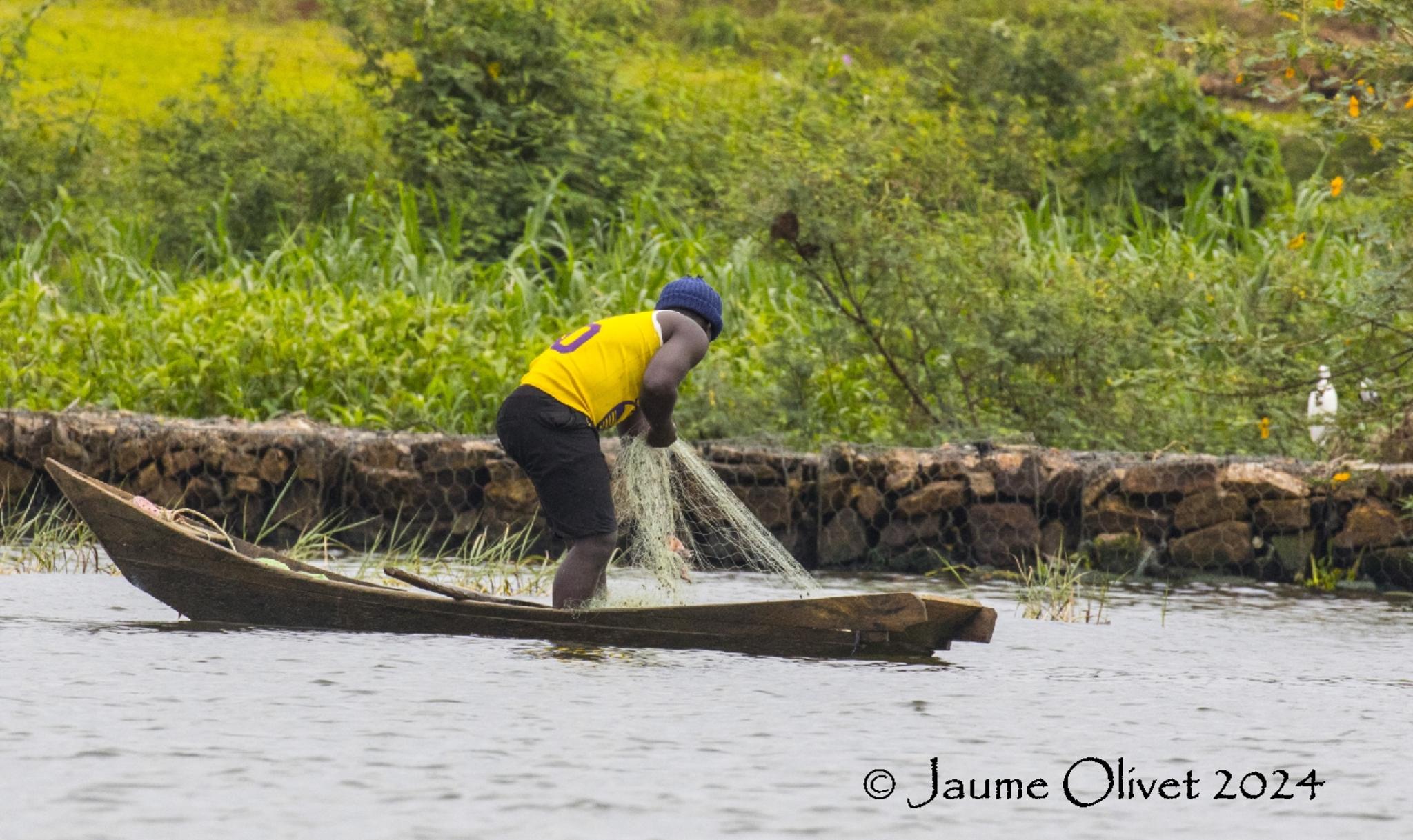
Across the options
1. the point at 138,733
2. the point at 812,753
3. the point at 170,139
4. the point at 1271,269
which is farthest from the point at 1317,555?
the point at 170,139

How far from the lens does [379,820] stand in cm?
477

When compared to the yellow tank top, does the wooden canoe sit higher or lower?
lower

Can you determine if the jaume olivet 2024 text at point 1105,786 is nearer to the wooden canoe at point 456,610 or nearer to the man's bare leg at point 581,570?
the wooden canoe at point 456,610

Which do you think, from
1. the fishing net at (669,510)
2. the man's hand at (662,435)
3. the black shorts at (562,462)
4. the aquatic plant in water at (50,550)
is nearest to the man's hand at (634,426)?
the fishing net at (669,510)

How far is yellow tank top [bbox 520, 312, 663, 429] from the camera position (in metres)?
7.61

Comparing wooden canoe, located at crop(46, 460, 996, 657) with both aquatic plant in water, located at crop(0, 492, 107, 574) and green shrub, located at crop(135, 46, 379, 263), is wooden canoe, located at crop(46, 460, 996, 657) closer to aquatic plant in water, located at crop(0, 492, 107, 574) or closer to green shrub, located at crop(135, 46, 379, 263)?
aquatic plant in water, located at crop(0, 492, 107, 574)

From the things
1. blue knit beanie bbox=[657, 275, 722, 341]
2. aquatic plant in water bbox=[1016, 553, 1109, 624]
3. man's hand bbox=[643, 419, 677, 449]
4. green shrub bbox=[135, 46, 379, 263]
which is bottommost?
aquatic plant in water bbox=[1016, 553, 1109, 624]

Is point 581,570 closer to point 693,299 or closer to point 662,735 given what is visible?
point 693,299


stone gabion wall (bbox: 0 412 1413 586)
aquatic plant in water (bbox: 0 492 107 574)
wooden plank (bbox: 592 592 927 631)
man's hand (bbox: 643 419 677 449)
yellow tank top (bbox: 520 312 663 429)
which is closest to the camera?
wooden plank (bbox: 592 592 927 631)

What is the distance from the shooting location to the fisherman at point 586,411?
7.54 metres

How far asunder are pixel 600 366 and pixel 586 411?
7.6 inches

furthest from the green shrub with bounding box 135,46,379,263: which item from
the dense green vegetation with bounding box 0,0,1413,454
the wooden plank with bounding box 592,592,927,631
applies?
the wooden plank with bounding box 592,592,927,631

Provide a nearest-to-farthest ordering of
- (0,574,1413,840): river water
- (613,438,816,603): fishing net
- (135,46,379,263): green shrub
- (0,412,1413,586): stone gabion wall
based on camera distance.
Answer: (0,574,1413,840): river water
(613,438,816,603): fishing net
(0,412,1413,586): stone gabion wall
(135,46,379,263): green shrub

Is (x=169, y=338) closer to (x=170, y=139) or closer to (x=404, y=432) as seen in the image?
(x=404, y=432)
